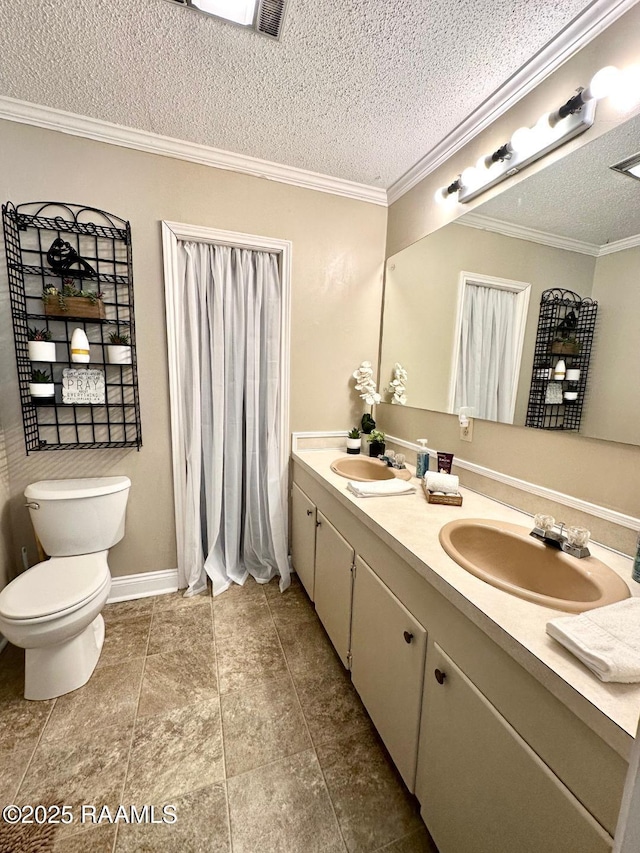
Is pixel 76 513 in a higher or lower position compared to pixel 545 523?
lower

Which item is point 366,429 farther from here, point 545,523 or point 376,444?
point 545,523

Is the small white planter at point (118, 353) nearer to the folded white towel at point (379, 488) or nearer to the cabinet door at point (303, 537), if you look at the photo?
the cabinet door at point (303, 537)

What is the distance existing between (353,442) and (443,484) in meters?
0.79

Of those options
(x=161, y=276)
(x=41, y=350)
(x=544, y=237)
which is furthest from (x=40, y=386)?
(x=544, y=237)

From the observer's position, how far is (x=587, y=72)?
1098 millimetres

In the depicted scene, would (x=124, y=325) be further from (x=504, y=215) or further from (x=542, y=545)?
(x=542, y=545)

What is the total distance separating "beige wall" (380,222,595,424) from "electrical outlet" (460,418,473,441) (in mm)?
175

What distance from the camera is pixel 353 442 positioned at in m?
2.12

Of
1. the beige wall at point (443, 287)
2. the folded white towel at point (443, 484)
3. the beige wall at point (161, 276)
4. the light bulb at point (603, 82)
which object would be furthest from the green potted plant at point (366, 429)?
the light bulb at point (603, 82)

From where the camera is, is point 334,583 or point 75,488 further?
point 75,488

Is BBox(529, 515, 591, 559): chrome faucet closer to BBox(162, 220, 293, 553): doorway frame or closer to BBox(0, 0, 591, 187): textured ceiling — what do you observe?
BBox(162, 220, 293, 553): doorway frame

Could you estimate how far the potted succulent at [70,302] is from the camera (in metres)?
1.58

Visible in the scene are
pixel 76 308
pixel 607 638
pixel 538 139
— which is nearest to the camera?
pixel 607 638

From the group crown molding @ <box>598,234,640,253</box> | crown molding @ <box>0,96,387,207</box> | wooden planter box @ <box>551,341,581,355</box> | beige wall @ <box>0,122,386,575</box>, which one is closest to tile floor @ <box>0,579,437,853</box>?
beige wall @ <box>0,122,386,575</box>
